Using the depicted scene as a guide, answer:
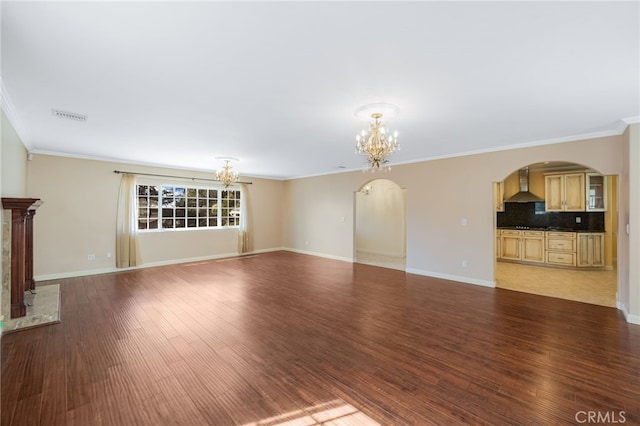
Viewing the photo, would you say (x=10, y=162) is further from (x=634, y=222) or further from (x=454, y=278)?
(x=634, y=222)

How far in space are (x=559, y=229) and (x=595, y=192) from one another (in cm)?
110

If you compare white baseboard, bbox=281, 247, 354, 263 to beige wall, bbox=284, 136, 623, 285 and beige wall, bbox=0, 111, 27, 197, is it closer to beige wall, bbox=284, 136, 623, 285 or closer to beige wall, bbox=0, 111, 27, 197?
beige wall, bbox=284, 136, 623, 285

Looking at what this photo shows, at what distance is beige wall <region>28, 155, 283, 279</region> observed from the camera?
528cm

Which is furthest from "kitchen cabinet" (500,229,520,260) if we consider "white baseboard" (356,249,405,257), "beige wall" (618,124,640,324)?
"beige wall" (618,124,640,324)

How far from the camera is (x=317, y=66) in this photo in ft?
6.98

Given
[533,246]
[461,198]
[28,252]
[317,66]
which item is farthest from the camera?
[533,246]

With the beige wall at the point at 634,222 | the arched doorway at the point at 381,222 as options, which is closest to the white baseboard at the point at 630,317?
the beige wall at the point at 634,222

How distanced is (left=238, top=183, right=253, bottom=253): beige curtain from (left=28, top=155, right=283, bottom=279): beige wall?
156 centimetres

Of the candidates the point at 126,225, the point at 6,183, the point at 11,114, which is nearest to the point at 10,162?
the point at 6,183

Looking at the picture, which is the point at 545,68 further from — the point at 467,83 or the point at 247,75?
the point at 247,75

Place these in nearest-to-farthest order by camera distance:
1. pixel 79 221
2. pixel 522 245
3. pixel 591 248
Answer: pixel 79 221, pixel 591 248, pixel 522 245

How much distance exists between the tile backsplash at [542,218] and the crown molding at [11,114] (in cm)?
964

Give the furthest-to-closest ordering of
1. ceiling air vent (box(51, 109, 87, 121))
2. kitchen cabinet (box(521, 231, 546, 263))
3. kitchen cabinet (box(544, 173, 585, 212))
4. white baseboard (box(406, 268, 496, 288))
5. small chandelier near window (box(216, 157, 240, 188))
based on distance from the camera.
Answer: kitchen cabinet (box(521, 231, 546, 263)), kitchen cabinet (box(544, 173, 585, 212)), small chandelier near window (box(216, 157, 240, 188)), white baseboard (box(406, 268, 496, 288)), ceiling air vent (box(51, 109, 87, 121))

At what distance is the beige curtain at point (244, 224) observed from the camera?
823 cm
